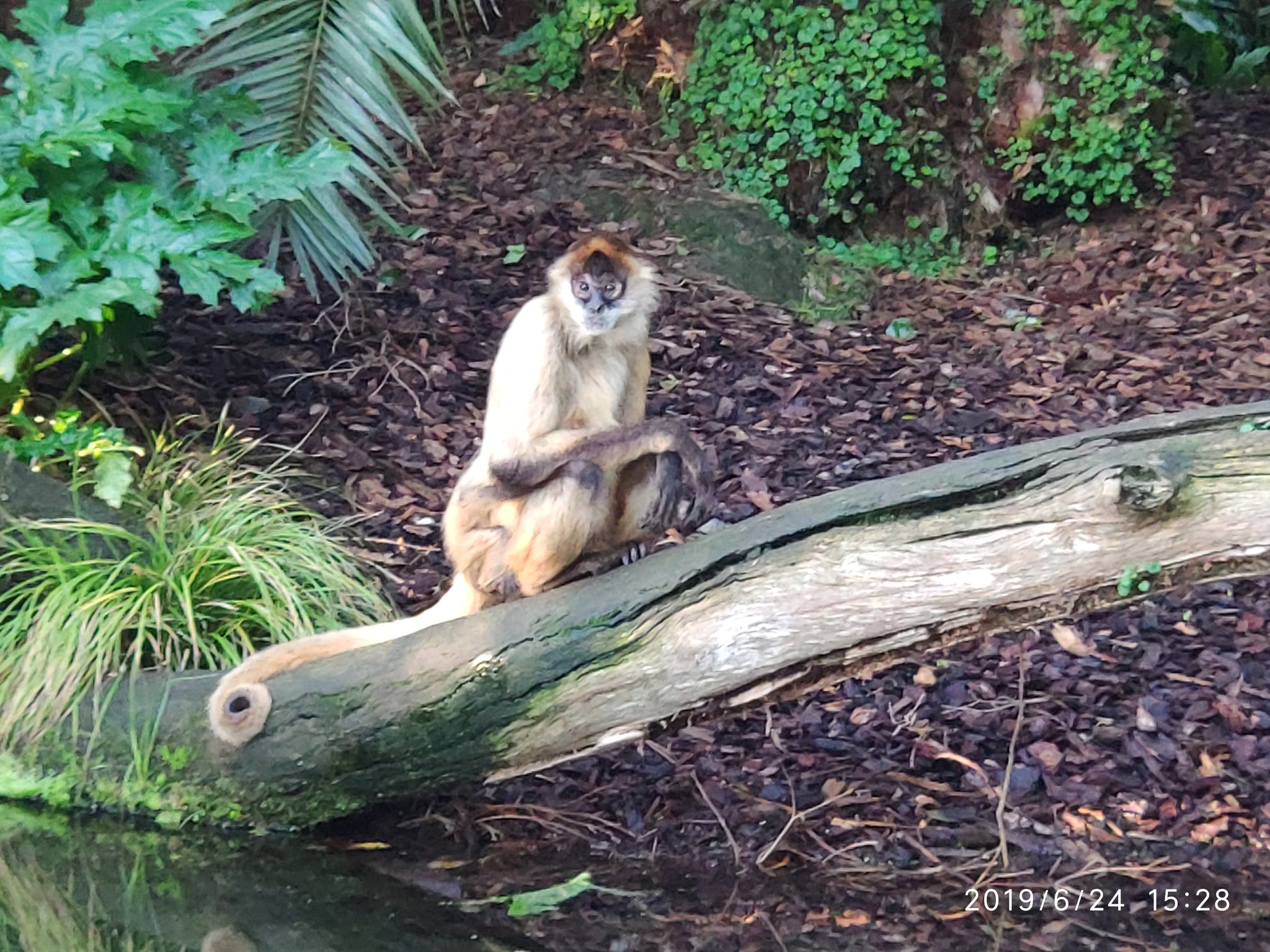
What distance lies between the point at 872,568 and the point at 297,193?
9.95 feet

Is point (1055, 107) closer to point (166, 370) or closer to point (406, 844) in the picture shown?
point (166, 370)

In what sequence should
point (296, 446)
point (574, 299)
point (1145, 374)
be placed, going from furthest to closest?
1. point (1145, 374)
2. point (296, 446)
3. point (574, 299)

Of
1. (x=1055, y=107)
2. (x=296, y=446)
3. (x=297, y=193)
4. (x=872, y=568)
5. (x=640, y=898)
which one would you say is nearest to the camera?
(x=872, y=568)

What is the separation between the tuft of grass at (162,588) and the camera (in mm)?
4516

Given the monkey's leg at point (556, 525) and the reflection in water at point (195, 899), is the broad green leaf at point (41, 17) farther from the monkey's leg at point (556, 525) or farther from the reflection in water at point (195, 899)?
the reflection in water at point (195, 899)


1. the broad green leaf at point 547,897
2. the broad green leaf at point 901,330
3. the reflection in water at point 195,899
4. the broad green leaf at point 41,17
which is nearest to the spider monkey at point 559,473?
the reflection in water at point 195,899

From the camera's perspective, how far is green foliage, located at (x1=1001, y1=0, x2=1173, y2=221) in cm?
791

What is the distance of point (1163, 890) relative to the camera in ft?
14.4

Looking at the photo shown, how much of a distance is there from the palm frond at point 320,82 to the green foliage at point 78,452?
1.75 meters

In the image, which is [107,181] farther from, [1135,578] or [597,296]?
[1135,578]

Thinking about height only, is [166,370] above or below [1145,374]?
above

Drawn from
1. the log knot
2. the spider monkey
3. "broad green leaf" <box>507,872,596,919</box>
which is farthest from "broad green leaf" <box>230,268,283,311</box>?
the log knot

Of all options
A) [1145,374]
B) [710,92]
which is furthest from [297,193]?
[1145,374]

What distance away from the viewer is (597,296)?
15.1ft
